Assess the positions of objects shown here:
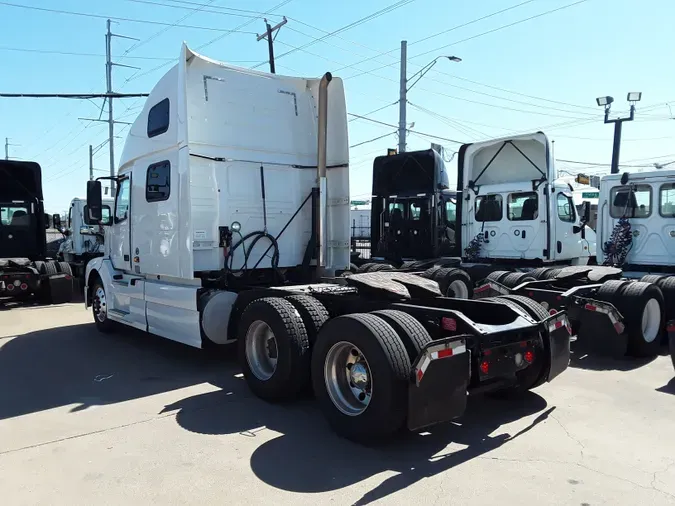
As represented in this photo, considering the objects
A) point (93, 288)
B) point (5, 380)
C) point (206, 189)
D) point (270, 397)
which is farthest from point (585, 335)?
point (93, 288)

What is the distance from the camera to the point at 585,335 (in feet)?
23.4

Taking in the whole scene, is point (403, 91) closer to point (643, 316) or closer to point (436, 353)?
point (643, 316)

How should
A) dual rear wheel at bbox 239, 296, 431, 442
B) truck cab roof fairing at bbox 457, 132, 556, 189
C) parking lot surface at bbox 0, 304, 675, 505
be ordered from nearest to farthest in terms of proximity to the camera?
parking lot surface at bbox 0, 304, 675, 505, dual rear wheel at bbox 239, 296, 431, 442, truck cab roof fairing at bbox 457, 132, 556, 189

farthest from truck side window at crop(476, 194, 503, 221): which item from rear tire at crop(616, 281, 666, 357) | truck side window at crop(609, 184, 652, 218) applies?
rear tire at crop(616, 281, 666, 357)

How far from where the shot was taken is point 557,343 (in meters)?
5.06

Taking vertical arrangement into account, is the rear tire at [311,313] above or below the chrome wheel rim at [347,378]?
above

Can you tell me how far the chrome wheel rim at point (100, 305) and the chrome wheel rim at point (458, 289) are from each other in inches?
232

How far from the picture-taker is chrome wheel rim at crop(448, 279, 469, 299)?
970 cm

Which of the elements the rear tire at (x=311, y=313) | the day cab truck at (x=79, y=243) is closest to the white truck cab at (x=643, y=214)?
the rear tire at (x=311, y=313)

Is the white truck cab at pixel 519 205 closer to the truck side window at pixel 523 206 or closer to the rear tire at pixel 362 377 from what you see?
the truck side window at pixel 523 206

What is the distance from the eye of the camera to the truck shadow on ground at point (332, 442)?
12.6ft

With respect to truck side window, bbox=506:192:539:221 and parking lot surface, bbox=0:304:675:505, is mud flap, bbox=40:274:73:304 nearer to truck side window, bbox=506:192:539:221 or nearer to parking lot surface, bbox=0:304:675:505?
parking lot surface, bbox=0:304:675:505

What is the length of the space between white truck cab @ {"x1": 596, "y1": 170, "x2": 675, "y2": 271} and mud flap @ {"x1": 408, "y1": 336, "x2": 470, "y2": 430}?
7.04 metres

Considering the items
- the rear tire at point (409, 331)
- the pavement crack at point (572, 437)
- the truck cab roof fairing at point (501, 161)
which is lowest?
the pavement crack at point (572, 437)
